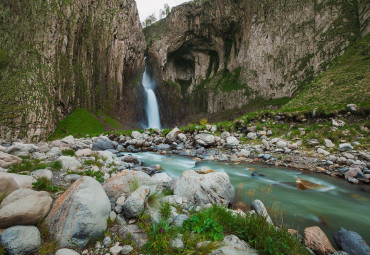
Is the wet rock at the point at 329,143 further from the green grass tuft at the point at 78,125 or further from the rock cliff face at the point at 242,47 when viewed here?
the rock cliff face at the point at 242,47

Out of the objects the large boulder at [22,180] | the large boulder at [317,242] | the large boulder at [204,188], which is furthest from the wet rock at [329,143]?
the large boulder at [22,180]

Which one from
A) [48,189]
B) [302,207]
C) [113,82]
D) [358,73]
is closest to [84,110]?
[113,82]

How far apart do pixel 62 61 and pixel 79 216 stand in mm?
35935

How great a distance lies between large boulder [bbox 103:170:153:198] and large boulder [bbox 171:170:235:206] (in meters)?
0.90

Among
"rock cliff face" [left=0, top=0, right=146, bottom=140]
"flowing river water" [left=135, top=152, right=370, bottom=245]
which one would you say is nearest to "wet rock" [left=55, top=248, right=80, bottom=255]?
"flowing river water" [left=135, top=152, right=370, bottom=245]

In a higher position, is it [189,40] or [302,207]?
[189,40]

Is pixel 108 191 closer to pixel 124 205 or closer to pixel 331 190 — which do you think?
pixel 124 205

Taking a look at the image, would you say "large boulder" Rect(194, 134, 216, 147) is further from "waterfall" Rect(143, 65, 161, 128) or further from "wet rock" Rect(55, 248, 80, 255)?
Result: "waterfall" Rect(143, 65, 161, 128)

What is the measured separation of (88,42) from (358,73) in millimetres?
45691

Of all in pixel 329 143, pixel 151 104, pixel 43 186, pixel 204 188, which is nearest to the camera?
pixel 43 186

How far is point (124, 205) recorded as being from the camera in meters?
2.98

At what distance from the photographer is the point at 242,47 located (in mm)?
47281

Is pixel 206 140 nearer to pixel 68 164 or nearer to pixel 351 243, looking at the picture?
pixel 68 164

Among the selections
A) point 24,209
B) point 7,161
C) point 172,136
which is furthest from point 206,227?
point 172,136
